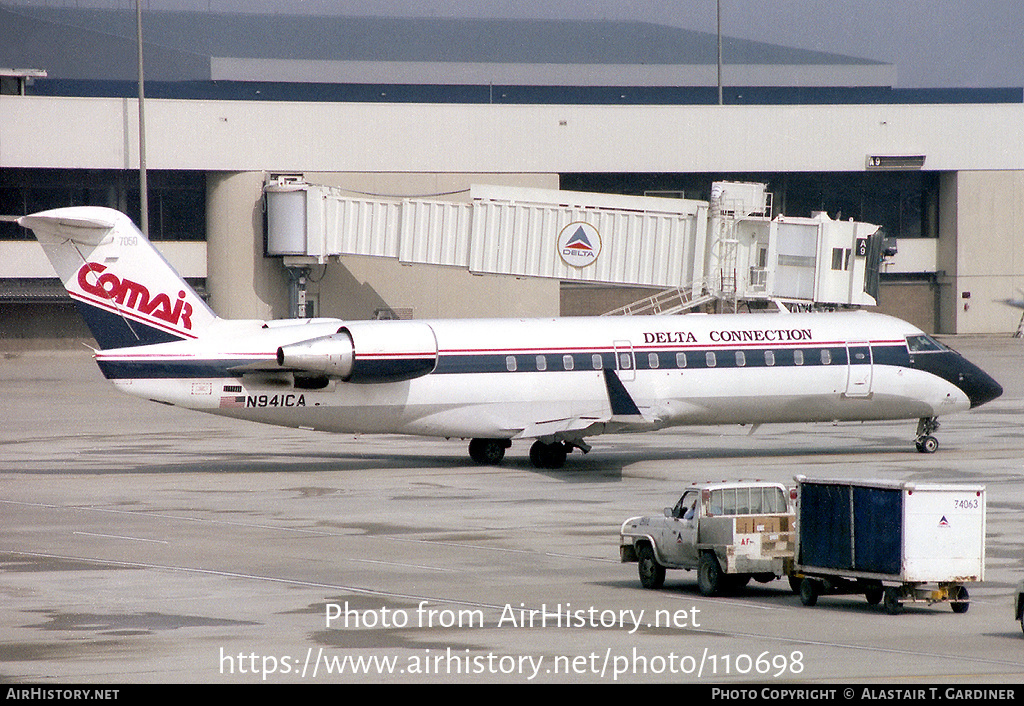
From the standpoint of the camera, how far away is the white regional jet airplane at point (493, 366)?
2998cm

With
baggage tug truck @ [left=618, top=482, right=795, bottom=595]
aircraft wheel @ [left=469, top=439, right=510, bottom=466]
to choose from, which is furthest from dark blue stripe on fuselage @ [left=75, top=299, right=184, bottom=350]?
baggage tug truck @ [left=618, top=482, right=795, bottom=595]

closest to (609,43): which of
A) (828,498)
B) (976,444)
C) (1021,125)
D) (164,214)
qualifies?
(1021,125)

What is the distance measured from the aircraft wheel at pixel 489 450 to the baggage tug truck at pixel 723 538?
46.5 ft

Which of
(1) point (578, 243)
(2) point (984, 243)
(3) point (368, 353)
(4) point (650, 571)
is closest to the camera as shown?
(4) point (650, 571)

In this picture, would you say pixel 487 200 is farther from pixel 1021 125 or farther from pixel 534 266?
pixel 1021 125

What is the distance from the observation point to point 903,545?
53.7 feet

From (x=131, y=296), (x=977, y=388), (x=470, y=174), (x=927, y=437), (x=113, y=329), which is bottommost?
(x=927, y=437)

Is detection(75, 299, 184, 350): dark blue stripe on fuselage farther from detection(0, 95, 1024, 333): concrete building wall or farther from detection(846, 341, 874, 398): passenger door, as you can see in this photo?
detection(0, 95, 1024, 333): concrete building wall

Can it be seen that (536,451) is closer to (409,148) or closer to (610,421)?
(610,421)

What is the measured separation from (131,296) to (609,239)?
103 feet

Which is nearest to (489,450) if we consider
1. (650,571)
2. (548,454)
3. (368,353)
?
(548,454)

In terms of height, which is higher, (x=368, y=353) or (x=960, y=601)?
(x=368, y=353)

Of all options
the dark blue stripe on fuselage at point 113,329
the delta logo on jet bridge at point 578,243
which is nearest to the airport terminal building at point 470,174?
the delta logo on jet bridge at point 578,243

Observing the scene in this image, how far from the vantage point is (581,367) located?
3178 centimetres
